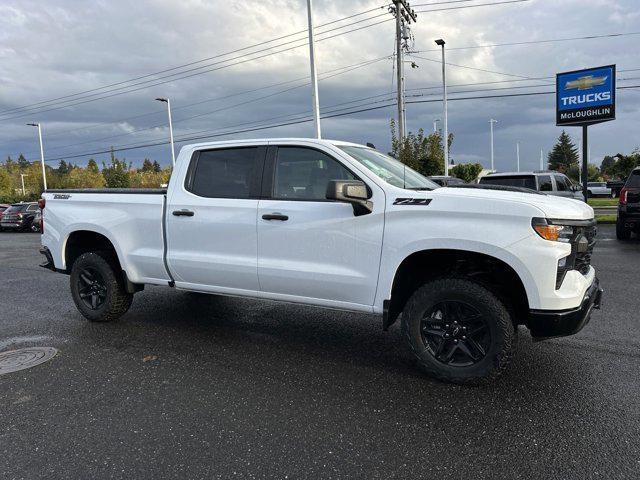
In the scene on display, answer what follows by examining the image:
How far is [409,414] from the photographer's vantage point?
3373 millimetres

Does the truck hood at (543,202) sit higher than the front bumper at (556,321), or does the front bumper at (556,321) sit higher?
the truck hood at (543,202)

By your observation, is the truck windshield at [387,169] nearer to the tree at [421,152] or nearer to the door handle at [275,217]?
the door handle at [275,217]

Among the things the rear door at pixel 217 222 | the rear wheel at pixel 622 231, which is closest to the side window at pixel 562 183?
the rear wheel at pixel 622 231

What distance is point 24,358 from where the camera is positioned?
4730 mm

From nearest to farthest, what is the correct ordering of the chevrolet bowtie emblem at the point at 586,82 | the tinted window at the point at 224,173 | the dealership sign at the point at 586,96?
the tinted window at the point at 224,173 < the dealership sign at the point at 586,96 < the chevrolet bowtie emblem at the point at 586,82

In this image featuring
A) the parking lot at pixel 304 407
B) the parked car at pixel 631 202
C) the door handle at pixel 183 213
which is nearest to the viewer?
the parking lot at pixel 304 407

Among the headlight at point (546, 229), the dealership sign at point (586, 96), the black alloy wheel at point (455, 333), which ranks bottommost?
the black alloy wheel at point (455, 333)

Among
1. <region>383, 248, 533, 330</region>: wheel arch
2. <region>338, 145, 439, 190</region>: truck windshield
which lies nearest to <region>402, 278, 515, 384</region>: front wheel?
<region>383, 248, 533, 330</region>: wheel arch

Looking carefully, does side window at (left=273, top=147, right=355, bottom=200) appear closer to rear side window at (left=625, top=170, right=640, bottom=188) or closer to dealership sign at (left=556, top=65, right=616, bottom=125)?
rear side window at (left=625, top=170, right=640, bottom=188)

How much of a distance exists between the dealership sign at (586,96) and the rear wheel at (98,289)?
16477 millimetres

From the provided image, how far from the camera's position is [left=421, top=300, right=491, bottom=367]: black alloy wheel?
3.71m

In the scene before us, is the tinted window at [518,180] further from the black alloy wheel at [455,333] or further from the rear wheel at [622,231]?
the black alloy wheel at [455,333]

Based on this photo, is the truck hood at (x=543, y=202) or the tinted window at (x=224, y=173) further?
the tinted window at (x=224, y=173)

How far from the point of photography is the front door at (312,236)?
398cm
